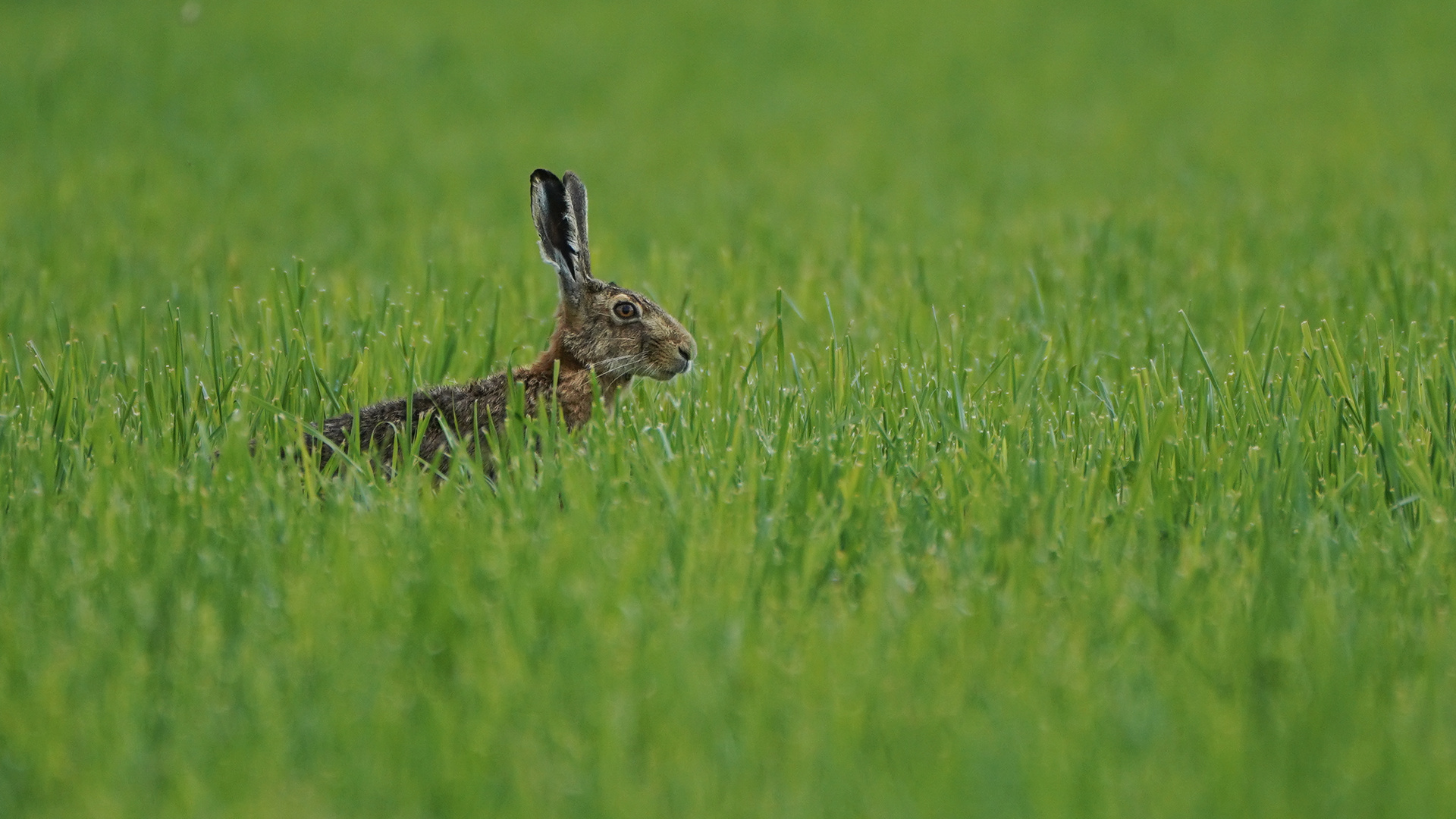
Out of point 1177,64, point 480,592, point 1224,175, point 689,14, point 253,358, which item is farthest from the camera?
point 689,14

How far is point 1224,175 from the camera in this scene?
1155 cm

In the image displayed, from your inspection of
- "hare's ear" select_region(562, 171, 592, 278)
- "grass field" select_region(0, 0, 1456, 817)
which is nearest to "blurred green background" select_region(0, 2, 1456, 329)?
"grass field" select_region(0, 0, 1456, 817)

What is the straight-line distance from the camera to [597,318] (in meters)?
4.91

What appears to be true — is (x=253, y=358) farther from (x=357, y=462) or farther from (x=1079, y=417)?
(x=1079, y=417)

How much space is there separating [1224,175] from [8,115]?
36.8ft

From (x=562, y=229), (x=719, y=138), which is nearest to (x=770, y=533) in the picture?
(x=562, y=229)

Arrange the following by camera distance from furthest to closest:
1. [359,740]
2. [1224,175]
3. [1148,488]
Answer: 1. [1224,175]
2. [1148,488]
3. [359,740]

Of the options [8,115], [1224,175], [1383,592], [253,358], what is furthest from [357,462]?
[8,115]

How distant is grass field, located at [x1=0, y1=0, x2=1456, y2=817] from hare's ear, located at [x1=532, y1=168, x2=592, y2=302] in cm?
53

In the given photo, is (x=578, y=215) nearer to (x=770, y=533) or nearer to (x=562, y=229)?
(x=562, y=229)

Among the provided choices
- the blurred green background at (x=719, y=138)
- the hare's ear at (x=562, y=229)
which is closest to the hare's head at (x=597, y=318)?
the hare's ear at (x=562, y=229)

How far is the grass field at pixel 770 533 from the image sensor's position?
255 centimetres

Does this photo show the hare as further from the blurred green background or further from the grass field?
the blurred green background

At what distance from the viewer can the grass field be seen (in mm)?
2549
